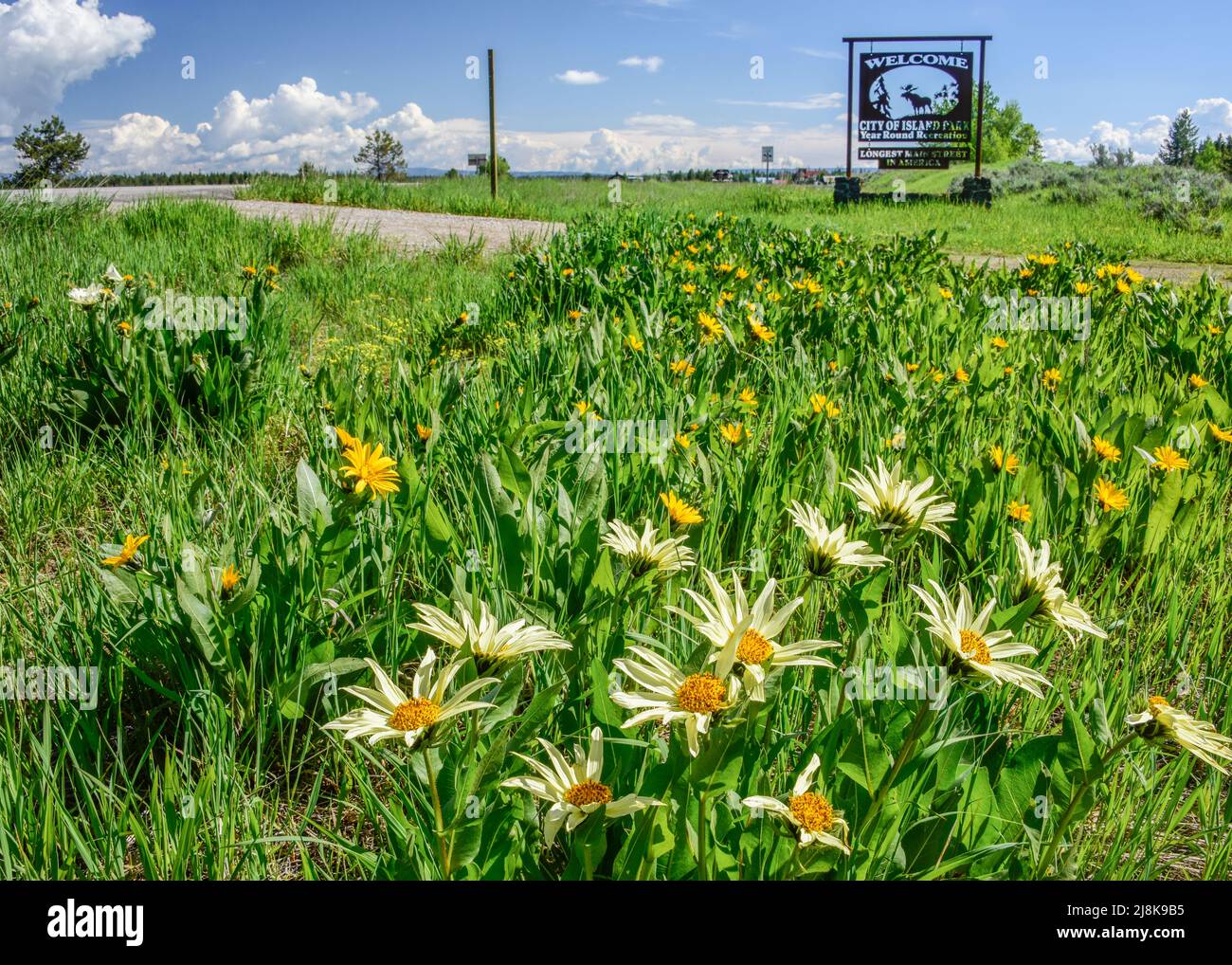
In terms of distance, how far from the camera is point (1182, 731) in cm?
93

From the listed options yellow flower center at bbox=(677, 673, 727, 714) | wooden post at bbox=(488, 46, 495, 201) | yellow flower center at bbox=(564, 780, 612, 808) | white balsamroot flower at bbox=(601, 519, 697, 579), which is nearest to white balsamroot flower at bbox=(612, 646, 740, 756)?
yellow flower center at bbox=(677, 673, 727, 714)

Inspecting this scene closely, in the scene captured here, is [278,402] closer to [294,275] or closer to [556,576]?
[556,576]

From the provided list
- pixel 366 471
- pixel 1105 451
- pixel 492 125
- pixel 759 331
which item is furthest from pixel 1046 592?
pixel 492 125

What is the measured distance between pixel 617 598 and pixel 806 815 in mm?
518

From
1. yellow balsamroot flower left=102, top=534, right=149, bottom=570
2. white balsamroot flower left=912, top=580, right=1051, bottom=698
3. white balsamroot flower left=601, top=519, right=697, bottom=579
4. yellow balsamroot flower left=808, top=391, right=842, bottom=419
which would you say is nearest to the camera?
white balsamroot flower left=912, top=580, right=1051, bottom=698

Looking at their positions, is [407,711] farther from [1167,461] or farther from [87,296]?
[87,296]

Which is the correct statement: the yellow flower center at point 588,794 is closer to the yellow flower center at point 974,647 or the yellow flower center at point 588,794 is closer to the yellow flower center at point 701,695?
the yellow flower center at point 701,695

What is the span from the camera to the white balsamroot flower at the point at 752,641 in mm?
877

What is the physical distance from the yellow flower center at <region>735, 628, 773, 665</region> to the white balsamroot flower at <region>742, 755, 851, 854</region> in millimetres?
145

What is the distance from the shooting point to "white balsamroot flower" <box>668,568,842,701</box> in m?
0.88

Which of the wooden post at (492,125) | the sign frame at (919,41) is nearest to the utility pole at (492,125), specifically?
the wooden post at (492,125)

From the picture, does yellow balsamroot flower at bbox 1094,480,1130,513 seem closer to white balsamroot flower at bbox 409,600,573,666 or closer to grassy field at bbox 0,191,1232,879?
grassy field at bbox 0,191,1232,879
